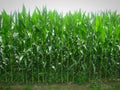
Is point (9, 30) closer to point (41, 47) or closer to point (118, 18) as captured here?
point (41, 47)

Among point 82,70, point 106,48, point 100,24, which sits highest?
point 100,24

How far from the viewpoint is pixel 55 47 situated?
22.3 feet

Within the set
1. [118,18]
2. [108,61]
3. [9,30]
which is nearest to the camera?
[9,30]

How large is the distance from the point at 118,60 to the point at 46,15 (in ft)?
6.29

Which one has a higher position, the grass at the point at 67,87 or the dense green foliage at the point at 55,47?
the dense green foliage at the point at 55,47

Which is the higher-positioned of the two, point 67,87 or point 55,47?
point 55,47

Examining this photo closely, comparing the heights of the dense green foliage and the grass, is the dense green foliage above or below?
above

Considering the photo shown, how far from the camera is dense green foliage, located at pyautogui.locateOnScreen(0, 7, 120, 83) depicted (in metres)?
6.65

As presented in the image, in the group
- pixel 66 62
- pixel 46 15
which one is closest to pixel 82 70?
pixel 66 62

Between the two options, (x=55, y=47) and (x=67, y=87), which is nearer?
(x=67, y=87)

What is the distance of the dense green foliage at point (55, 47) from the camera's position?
6652 millimetres

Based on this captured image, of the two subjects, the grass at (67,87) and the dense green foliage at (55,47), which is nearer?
the grass at (67,87)

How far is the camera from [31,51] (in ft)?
21.9

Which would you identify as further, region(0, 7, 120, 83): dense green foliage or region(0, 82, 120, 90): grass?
region(0, 7, 120, 83): dense green foliage
